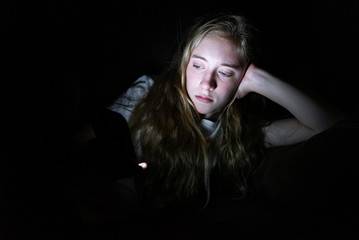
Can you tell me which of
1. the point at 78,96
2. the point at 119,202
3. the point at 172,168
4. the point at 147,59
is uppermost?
the point at 147,59

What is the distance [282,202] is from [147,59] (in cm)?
69

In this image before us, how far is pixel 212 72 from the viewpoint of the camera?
81 cm

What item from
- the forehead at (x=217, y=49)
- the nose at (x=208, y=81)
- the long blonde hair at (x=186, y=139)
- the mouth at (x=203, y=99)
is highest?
the forehead at (x=217, y=49)

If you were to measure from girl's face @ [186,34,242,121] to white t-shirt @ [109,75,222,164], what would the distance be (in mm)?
146

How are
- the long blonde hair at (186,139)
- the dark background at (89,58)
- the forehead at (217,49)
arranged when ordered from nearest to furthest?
the dark background at (89,58)
the forehead at (217,49)
the long blonde hair at (186,139)

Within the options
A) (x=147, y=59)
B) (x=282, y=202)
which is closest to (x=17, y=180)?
(x=147, y=59)

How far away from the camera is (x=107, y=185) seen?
90 centimetres

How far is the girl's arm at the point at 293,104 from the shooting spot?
86 centimetres

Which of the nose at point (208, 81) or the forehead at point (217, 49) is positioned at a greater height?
the forehead at point (217, 49)

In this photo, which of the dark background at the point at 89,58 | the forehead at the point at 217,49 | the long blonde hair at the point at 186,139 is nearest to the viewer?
the dark background at the point at 89,58

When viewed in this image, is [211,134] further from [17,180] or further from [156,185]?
[17,180]

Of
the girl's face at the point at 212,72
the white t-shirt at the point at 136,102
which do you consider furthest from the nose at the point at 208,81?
the white t-shirt at the point at 136,102

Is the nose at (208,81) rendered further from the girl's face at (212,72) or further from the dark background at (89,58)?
the dark background at (89,58)

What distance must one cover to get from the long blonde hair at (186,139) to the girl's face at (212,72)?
0.04m
